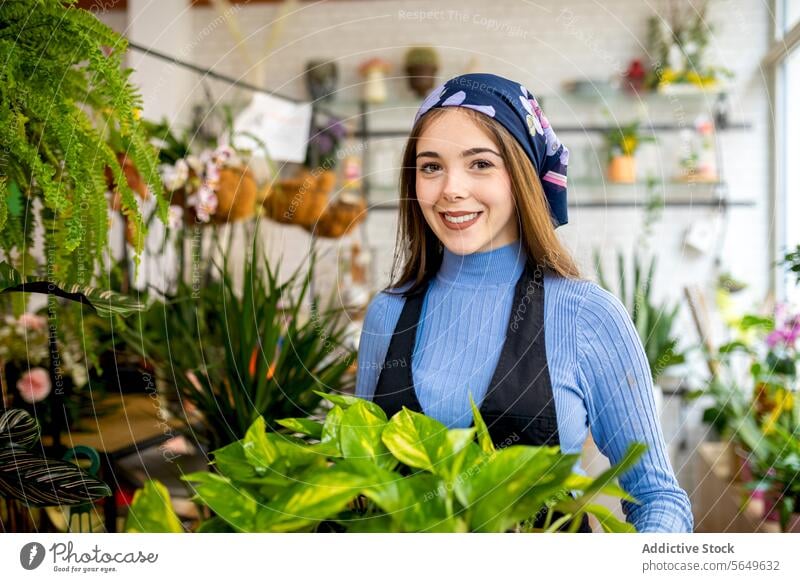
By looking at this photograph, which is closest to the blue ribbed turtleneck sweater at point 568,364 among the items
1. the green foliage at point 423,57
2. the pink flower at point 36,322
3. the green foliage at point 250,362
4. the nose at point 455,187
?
the nose at point 455,187

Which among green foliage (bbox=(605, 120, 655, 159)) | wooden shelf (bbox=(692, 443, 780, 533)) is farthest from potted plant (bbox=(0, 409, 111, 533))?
green foliage (bbox=(605, 120, 655, 159))

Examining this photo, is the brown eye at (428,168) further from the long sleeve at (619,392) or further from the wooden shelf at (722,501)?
the wooden shelf at (722,501)

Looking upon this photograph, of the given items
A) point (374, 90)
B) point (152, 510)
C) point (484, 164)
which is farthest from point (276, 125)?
point (152, 510)

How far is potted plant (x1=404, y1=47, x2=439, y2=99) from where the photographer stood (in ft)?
8.94

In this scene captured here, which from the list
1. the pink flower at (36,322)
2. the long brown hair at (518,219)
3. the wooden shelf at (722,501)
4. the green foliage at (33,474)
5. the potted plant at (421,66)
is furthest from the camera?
the potted plant at (421,66)

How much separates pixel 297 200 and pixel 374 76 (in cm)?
162

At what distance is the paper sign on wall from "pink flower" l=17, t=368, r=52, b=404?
810mm

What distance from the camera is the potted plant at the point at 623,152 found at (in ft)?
9.27

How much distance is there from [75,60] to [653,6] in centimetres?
259

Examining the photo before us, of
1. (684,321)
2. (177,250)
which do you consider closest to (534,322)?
(177,250)

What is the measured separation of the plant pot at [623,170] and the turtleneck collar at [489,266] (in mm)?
2108

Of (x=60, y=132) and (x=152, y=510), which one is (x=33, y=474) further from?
(x=60, y=132)
